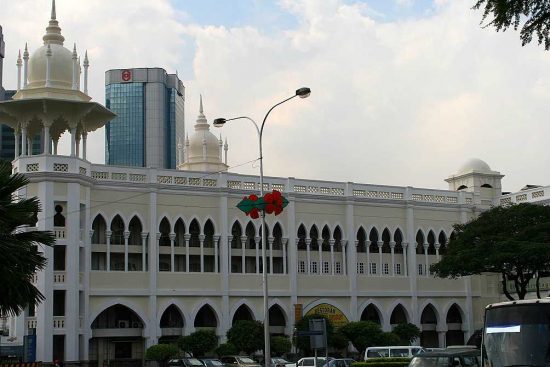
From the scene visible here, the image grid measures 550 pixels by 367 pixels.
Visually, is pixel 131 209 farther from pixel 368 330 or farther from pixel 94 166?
pixel 368 330

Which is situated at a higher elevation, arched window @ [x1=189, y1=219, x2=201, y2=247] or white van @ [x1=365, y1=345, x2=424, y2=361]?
arched window @ [x1=189, y1=219, x2=201, y2=247]

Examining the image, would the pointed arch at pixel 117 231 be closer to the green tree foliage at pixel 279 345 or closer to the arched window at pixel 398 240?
the green tree foliage at pixel 279 345

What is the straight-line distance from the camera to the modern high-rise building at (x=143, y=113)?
150 meters

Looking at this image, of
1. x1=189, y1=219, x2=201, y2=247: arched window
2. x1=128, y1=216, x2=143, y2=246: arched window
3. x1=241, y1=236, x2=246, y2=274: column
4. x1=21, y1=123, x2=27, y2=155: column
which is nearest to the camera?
x1=21, y1=123, x2=27, y2=155: column

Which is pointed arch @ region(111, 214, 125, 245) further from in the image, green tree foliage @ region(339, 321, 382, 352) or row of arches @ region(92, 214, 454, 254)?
green tree foliage @ region(339, 321, 382, 352)

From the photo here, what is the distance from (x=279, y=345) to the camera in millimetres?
46594

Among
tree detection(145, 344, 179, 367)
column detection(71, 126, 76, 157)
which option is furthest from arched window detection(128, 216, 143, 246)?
tree detection(145, 344, 179, 367)

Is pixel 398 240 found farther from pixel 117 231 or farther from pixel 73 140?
pixel 73 140

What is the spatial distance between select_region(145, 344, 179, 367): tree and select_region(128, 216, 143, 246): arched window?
20.0 feet

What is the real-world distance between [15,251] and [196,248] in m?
25.9

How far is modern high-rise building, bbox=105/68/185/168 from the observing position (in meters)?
150

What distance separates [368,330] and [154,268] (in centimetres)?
1193

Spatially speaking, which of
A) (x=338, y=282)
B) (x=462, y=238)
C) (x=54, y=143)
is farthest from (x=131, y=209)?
(x=462, y=238)

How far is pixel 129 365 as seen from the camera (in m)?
46.9
